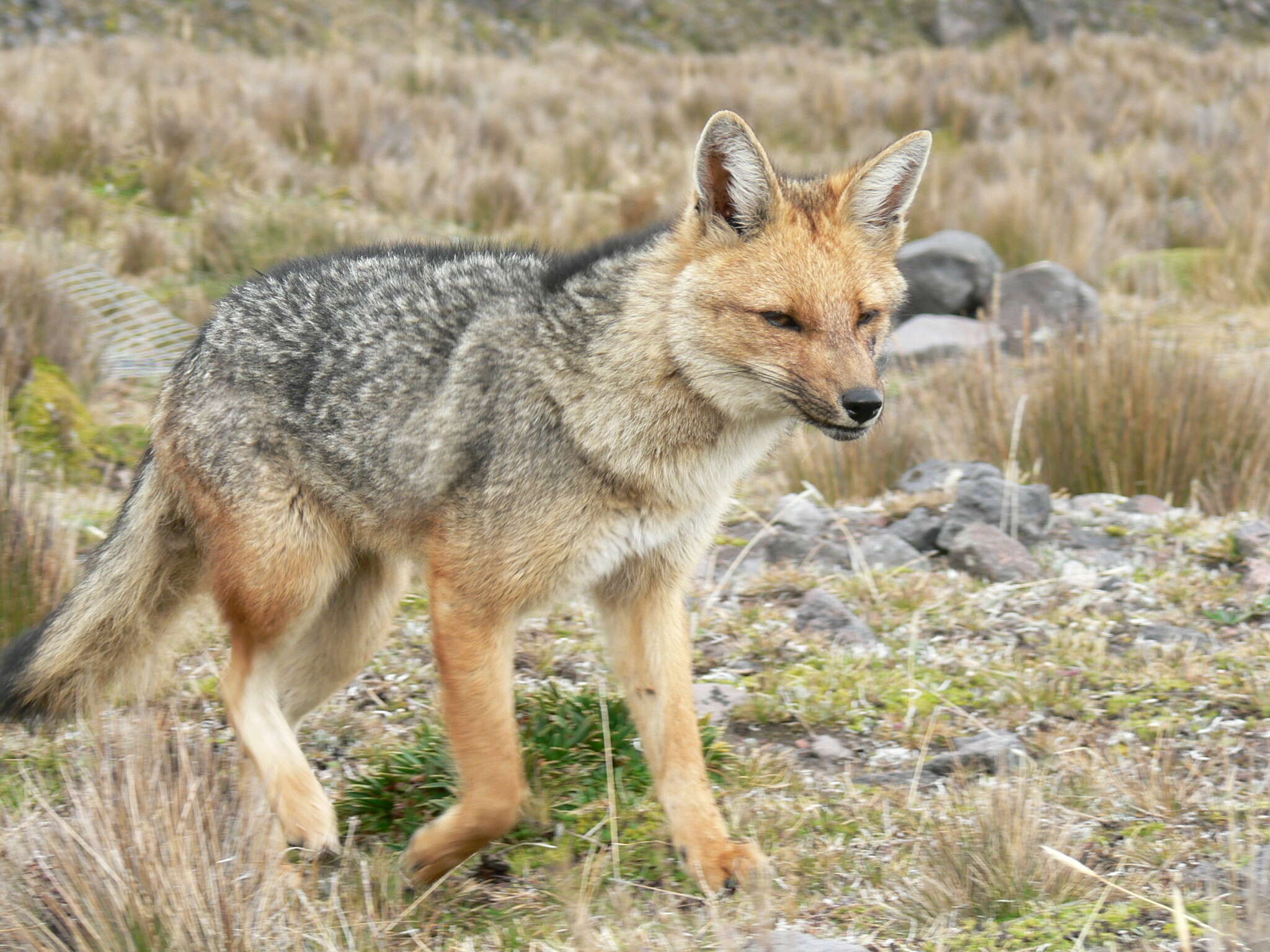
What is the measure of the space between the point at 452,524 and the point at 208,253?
21.7ft

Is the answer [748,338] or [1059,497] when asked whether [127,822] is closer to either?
[748,338]

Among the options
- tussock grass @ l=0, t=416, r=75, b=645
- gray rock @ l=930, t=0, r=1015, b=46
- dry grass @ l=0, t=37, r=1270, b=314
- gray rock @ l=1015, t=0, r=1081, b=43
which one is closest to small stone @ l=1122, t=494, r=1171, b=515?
tussock grass @ l=0, t=416, r=75, b=645

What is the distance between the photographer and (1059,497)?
6219 mm

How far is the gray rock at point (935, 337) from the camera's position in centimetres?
840

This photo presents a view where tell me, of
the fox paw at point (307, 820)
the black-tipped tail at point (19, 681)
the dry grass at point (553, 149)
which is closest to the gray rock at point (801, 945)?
the fox paw at point (307, 820)

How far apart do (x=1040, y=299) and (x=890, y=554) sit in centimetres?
429

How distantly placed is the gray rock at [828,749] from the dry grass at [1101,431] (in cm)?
212

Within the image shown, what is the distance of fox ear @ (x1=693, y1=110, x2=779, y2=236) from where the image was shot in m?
3.53

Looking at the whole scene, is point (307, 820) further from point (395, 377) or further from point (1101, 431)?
point (1101, 431)

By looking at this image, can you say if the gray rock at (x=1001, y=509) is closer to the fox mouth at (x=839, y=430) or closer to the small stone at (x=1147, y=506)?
the small stone at (x=1147, y=506)

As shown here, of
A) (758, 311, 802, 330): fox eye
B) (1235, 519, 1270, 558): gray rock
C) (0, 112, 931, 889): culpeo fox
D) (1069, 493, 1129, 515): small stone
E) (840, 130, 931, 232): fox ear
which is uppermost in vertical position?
(840, 130, 931, 232): fox ear

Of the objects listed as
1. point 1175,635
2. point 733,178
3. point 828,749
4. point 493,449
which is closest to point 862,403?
point 733,178

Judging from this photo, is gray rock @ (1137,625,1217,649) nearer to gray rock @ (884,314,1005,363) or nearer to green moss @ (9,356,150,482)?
gray rock @ (884,314,1005,363)

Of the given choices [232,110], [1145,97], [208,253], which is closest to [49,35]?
[232,110]
